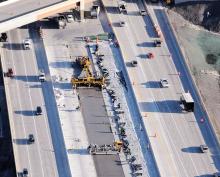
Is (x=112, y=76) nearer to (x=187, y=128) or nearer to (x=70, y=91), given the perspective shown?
(x=70, y=91)

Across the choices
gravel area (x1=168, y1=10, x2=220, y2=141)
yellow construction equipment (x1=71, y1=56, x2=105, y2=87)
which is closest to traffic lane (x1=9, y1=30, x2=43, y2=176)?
yellow construction equipment (x1=71, y1=56, x2=105, y2=87)

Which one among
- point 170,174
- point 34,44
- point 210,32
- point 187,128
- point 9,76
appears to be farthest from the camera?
point 210,32

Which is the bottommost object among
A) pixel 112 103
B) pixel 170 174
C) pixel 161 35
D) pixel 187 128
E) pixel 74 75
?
pixel 170 174

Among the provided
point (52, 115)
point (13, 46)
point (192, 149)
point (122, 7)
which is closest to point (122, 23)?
point (122, 7)

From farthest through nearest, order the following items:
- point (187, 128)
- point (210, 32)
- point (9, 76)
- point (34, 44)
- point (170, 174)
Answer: point (210, 32)
point (34, 44)
point (9, 76)
point (187, 128)
point (170, 174)

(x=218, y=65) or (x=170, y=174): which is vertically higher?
(x=218, y=65)

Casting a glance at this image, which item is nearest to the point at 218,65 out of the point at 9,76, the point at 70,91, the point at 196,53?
the point at 196,53
